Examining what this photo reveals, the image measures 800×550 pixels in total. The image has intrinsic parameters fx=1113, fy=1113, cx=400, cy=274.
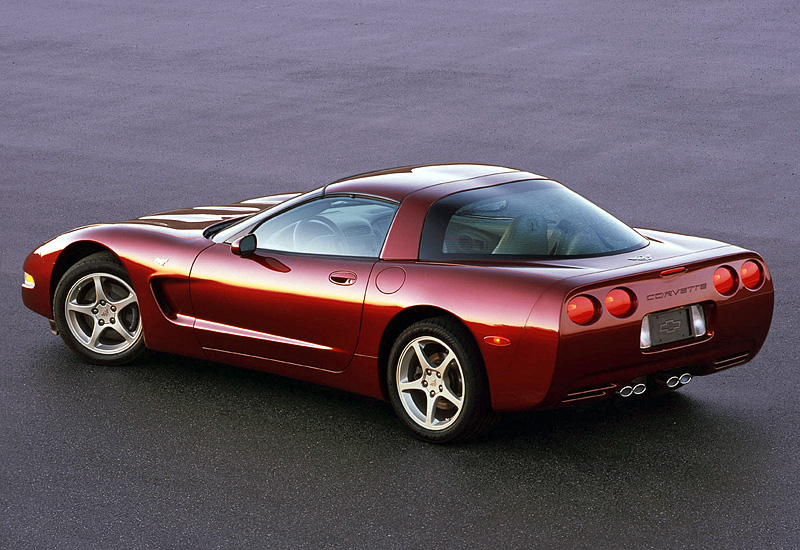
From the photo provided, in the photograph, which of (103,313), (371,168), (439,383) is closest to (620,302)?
(439,383)

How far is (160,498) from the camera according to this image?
5.17m

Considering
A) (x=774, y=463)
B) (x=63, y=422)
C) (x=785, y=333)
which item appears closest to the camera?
(x=774, y=463)

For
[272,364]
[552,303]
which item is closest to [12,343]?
[272,364]

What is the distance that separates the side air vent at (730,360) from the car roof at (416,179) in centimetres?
145

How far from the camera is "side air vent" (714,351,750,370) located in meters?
5.73

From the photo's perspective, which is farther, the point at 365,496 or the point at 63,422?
the point at 63,422

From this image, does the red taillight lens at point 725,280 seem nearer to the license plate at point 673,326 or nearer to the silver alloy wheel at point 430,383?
the license plate at point 673,326

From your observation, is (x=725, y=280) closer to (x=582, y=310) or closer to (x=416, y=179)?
(x=582, y=310)

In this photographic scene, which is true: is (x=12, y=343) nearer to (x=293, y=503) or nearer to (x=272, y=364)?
(x=272, y=364)

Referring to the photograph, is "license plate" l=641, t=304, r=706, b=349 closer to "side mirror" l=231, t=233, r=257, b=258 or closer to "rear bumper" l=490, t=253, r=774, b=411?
"rear bumper" l=490, t=253, r=774, b=411

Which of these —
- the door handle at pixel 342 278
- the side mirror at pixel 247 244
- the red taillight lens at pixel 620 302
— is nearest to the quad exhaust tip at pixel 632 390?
the red taillight lens at pixel 620 302

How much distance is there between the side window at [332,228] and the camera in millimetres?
6055

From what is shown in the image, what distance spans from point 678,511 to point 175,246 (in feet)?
11.0

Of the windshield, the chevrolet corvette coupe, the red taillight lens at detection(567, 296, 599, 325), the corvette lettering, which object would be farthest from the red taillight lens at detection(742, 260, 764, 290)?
the red taillight lens at detection(567, 296, 599, 325)
